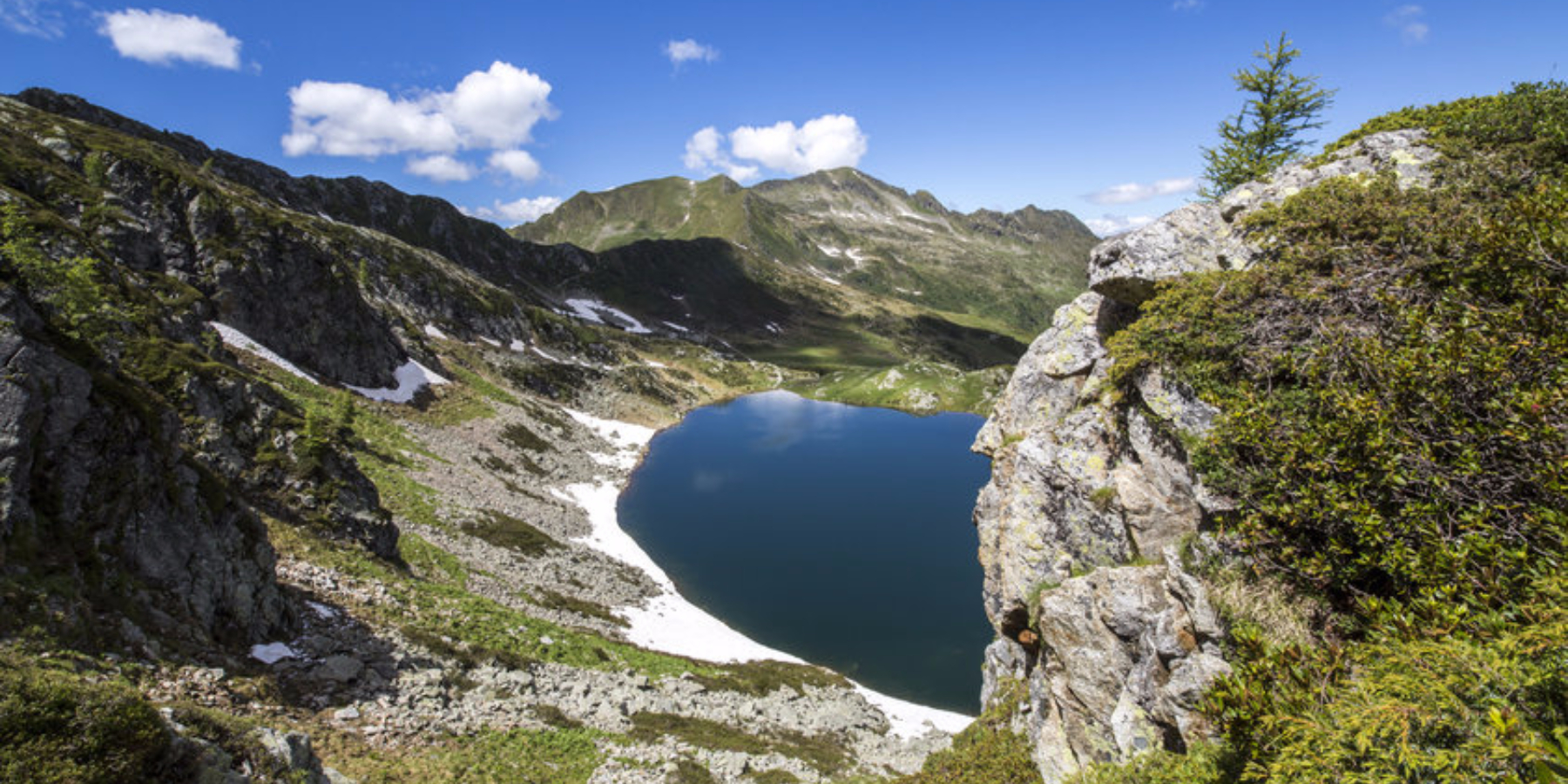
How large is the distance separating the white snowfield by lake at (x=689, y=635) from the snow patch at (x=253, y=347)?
30.5 metres

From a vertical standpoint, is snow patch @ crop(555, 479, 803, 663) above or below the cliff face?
below

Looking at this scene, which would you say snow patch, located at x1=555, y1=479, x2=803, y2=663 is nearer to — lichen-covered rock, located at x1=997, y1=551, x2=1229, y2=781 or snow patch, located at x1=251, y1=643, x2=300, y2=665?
snow patch, located at x1=251, y1=643, x2=300, y2=665

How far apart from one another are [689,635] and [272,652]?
2616cm

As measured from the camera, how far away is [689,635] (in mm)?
41312

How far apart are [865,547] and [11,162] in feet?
241

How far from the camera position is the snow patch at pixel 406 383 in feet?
214

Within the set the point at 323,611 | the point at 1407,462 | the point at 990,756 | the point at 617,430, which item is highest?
the point at 1407,462

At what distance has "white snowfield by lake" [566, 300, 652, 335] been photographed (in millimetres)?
176500

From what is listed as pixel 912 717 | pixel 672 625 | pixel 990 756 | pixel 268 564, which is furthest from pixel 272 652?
pixel 912 717

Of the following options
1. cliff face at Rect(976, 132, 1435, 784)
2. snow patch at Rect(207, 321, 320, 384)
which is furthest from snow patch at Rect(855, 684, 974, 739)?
Result: snow patch at Rect(207, 321, 320, 384)

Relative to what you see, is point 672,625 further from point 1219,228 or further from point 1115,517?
point 1219,228

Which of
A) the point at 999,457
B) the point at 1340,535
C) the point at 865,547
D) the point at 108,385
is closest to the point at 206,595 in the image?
the point at 108,385

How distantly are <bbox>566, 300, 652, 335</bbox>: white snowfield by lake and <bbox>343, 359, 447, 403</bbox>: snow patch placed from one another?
95273mm

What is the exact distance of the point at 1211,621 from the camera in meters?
11.8
